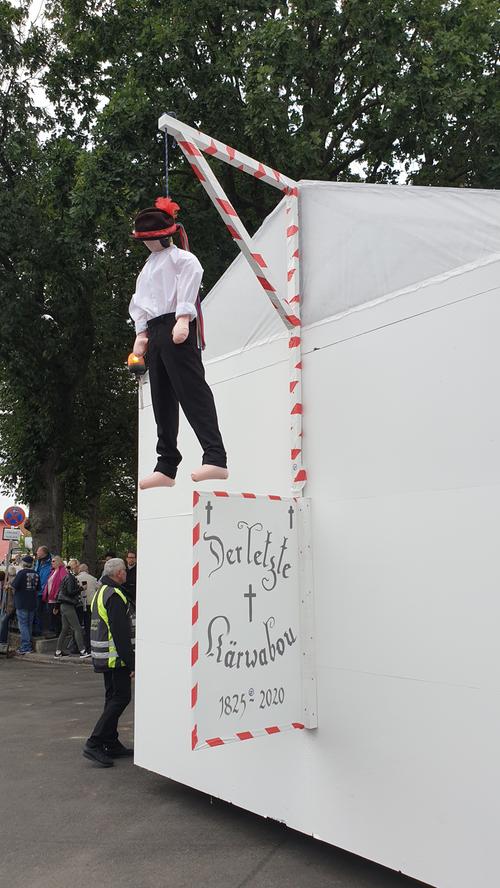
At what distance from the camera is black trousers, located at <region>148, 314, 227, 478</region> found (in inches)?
167

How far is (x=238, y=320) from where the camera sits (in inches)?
214

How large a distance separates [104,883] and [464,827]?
6.68 feet

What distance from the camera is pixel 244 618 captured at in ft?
13.9

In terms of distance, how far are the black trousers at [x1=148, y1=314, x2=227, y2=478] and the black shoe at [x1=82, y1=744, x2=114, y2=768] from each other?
3.54 m

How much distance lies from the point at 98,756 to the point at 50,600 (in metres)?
7.53

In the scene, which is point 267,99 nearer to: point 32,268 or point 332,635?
point 32,268

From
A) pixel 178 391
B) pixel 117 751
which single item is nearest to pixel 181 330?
pixel 178 391

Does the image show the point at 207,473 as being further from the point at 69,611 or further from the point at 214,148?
the point at 69,611

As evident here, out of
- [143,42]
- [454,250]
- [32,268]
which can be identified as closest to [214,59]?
[143,42]

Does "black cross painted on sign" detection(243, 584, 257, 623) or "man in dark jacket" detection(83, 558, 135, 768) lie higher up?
"black cross painted on sign" detection(243, 584, 257, 623)

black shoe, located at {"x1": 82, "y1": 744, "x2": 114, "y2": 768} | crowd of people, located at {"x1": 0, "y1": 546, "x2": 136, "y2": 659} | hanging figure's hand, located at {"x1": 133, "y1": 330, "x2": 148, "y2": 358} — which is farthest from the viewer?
crowd of people, located at {"x1": 0, "y1": 546, "x2": 136, "y2": 659}

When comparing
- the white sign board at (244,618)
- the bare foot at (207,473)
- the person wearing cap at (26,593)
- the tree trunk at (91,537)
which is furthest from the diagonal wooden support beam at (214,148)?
the tree trunk at (91,537)

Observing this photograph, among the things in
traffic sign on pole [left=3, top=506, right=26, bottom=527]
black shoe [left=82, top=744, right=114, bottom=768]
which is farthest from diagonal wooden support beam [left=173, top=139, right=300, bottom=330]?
traffic sign on pole [left=3, top=506, right=26, bottom=527]

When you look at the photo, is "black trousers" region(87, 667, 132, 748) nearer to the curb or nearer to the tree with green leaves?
the curb
